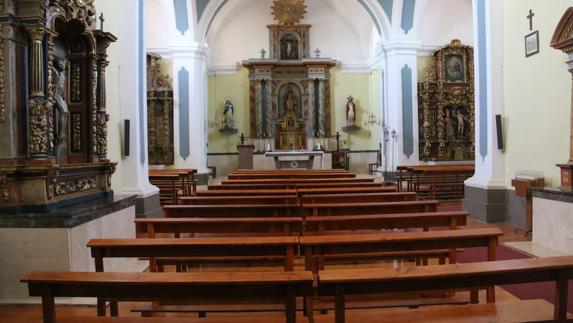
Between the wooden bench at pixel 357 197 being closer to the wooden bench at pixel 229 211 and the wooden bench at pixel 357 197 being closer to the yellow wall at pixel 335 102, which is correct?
the wooden bench at pixel 229 211

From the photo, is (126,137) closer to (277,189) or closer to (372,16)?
(277,189)

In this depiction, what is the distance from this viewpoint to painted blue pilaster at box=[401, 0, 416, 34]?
13.7m

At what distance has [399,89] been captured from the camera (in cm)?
1440

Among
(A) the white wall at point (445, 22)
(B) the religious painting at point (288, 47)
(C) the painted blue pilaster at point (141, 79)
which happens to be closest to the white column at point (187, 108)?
(B) the religious painting at point (288, 47)

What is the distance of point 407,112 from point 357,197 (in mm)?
9870

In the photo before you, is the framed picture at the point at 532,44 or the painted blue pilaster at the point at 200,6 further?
the painted blue pilaster at the point at 200,6

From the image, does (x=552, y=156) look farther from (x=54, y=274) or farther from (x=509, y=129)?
(x=54, y=274)

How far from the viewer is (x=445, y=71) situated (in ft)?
49.4

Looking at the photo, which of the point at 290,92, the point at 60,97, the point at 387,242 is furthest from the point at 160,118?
the point at 387,242

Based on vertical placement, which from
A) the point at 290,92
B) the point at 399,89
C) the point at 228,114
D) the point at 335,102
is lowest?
the point at 228,114

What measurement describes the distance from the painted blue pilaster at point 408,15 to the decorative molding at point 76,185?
1169cm

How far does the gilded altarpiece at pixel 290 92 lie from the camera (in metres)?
17.8

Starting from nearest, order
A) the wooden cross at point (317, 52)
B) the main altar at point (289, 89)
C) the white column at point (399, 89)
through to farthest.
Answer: the white column at point (399, 89), the main altar at point (289, 89), the wooden cross at point (317, 52)

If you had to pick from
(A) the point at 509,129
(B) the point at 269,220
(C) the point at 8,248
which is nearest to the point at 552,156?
Result: (A) the point at 509,129
